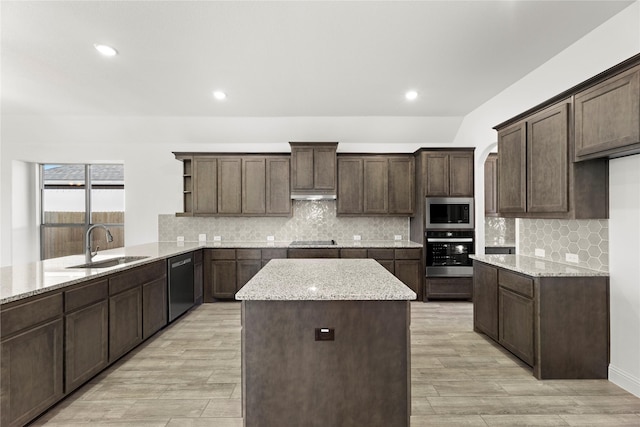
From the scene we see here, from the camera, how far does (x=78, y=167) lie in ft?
18.8

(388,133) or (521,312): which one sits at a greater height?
(388,133)

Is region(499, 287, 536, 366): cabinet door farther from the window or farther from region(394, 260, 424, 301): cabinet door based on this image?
the window

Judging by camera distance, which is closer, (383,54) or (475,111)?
(383,54)

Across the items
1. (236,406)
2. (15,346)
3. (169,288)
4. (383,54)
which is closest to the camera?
(15,346)

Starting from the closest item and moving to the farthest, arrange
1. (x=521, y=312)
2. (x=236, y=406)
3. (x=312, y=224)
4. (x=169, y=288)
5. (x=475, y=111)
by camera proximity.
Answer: (x=236, y=406) → (x=521, y=312) → (x=169, y=288) → (x=475, y=111) → (x=312, y=224)

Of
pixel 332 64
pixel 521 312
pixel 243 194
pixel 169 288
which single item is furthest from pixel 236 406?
pixel 243 194

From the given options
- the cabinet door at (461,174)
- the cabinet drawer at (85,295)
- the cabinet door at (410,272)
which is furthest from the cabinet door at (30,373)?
the cabinet door at (461,174)

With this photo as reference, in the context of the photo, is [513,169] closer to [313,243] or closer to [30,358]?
[313,243]

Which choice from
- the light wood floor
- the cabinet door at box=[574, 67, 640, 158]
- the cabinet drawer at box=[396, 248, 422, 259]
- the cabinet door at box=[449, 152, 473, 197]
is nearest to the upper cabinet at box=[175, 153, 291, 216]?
the cabinet drawer at box=[396, 248, 422, 259]

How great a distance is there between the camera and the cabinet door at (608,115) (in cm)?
204

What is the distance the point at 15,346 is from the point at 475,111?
5.65m

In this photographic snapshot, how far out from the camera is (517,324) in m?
2.87

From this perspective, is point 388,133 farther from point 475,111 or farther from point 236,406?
point 236,406

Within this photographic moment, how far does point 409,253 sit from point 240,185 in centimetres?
302
